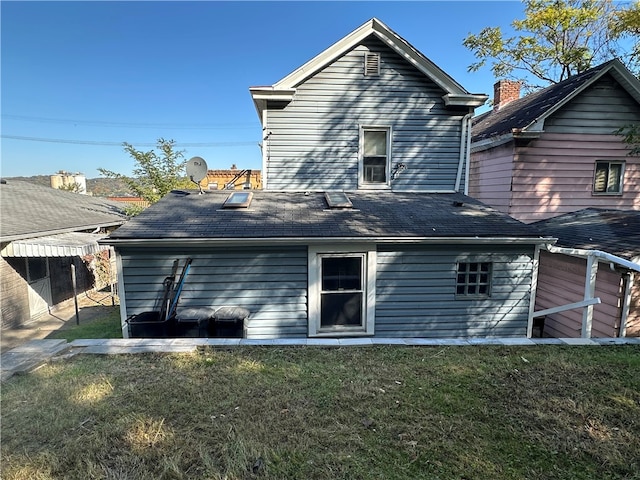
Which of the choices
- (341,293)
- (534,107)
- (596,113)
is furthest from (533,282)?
(596,113)

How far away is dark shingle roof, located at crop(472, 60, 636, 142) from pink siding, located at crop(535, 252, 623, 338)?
409cm

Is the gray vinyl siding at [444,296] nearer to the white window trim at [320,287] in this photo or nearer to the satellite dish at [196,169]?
the white window trim at [320,287]

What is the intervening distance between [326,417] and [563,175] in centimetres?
1037

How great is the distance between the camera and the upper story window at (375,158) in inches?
359

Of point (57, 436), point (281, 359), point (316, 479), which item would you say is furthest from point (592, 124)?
point (57, 436)

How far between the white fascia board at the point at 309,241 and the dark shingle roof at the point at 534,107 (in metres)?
4.58

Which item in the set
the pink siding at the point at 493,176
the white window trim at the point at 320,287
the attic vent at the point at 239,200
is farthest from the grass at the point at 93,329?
the pink siding at the point at 493,176

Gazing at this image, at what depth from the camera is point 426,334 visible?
6.86m

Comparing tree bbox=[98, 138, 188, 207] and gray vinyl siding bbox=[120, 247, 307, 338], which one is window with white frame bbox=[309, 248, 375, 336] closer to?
gray vinyl siding bbox=[120, 247, 307, 338]

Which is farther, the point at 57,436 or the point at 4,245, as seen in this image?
the point at 4,245

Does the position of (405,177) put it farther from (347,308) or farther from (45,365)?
(45,365)

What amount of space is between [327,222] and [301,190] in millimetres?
2562

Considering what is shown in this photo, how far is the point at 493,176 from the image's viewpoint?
34.8 ft

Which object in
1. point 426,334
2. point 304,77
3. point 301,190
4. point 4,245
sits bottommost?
point 426,334
